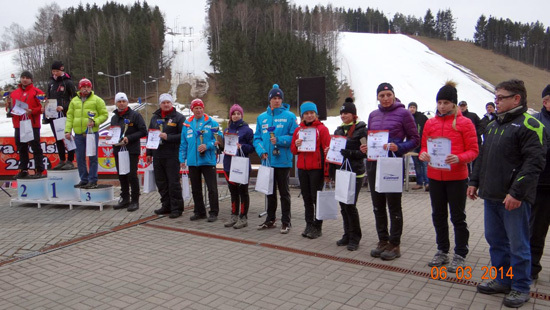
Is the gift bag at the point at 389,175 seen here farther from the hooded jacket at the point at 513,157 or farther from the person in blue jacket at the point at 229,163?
the person in blue jacket at the point at 229,163

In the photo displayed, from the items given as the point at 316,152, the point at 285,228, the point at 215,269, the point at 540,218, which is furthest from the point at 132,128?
the point at 540,218

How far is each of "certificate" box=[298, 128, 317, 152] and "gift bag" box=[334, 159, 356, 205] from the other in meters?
0.69

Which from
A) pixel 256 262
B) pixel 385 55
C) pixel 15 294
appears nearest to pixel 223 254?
pixel 256 262

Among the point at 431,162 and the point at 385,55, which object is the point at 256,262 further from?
the point at 385,55

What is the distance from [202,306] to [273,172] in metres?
2.91

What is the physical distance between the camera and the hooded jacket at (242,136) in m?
6.97

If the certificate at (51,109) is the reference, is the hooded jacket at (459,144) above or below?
below

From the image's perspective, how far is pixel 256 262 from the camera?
5270mm

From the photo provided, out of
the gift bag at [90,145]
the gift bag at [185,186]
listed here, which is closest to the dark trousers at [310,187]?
the gift bag at [185,186]

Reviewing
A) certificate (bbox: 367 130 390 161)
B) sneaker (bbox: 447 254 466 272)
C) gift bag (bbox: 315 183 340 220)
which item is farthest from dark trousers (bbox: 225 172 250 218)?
sneaker (bbox: 447 254 466 272)

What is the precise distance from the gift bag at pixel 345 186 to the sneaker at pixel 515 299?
2.10 metres

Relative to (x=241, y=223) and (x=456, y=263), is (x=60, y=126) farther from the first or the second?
(x=456, y=263)

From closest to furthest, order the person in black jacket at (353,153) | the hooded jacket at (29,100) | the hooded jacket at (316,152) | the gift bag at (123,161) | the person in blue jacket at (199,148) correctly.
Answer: the person in black jacket at (353,153), the hooded jacket at (316,152), the person in blue jacket at (199,148), the gift bag at (123,161), the hooded jacket at (29,100)

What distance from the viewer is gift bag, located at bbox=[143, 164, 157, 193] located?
8.19m
